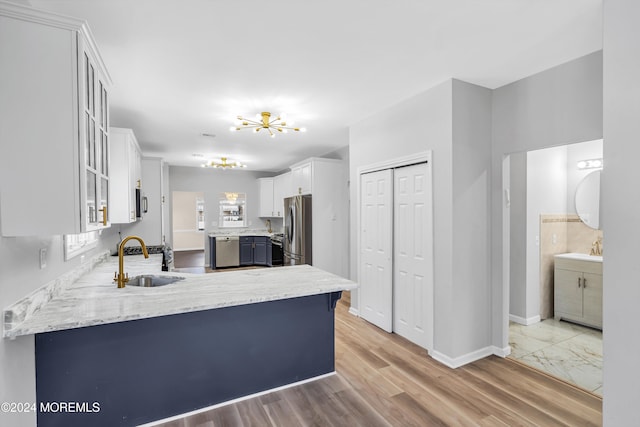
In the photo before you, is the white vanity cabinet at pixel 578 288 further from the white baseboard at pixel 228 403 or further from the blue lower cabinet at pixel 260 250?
the blue lower cabinet at pixel 260 250

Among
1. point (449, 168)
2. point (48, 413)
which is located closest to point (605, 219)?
point (449, 168)

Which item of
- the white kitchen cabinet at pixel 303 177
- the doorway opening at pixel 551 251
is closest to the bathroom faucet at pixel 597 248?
the doorway opening at pixel 551 251

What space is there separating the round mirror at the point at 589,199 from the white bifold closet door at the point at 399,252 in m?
2.38

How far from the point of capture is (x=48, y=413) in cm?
177

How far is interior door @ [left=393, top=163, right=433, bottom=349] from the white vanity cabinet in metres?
2.07

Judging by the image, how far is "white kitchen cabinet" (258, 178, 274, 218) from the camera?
→ 26.1 ft

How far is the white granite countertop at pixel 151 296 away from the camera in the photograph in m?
Result: 1.58

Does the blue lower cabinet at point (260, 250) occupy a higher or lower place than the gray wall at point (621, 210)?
lower

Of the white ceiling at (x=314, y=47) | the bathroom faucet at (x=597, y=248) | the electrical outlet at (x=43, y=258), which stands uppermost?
the white ceiling at (x=314, y=47)

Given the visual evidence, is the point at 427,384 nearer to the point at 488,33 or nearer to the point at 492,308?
the point at 492,308

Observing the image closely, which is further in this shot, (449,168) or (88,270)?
(88,270)

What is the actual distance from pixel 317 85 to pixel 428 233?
1.83m

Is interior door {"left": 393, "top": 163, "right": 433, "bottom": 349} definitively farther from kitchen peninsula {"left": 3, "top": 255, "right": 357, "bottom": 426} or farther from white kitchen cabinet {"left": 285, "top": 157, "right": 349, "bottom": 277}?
white kitchen cabinet {"left": 285, "top": 157, "right": 349, "bottom": 277}

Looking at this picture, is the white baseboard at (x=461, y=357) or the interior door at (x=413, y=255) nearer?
the white baseboard at (x=461, y=357)
